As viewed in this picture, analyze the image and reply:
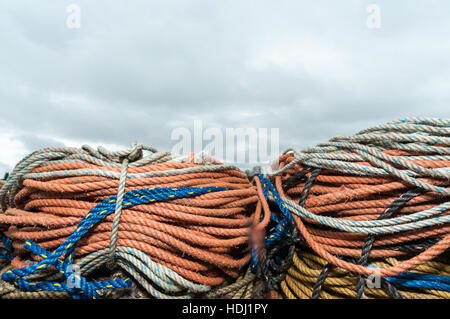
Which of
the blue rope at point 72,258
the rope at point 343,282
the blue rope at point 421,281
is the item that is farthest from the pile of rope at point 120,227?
the blue rope at point 421,281

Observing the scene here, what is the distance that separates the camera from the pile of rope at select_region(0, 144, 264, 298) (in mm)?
1153

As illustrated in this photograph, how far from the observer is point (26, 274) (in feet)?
3.63

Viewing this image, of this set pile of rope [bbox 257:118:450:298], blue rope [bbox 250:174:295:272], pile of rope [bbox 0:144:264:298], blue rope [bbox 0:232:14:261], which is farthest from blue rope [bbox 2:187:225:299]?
pile of rope [bbox 257:118:450:298]

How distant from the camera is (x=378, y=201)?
4.13ft

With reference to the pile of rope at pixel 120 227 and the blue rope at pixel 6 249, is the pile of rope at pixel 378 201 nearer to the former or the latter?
the pile of rope at pixel 120 227

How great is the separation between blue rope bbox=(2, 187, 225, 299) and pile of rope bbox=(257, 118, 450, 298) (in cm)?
67

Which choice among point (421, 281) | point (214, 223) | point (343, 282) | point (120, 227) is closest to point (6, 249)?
point (120, 227)

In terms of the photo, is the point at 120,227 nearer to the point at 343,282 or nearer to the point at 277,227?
the point at 277,227

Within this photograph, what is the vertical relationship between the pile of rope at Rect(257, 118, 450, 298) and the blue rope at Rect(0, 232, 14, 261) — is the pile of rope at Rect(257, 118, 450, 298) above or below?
above

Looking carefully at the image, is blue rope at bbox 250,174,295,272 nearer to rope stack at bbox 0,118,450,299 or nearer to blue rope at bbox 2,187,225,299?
rope stack at bbox 0,118,450,299

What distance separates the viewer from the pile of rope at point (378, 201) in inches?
45.7

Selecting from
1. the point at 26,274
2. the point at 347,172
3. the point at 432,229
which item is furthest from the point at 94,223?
the point at 432,229

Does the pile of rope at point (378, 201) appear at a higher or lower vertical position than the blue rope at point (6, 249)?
higher
